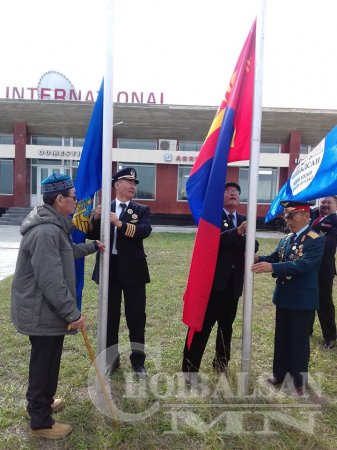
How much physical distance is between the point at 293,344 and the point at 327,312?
1.36 m

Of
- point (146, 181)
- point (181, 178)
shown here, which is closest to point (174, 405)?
point (181, 178)

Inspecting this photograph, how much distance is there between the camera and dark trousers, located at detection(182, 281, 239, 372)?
3281mm

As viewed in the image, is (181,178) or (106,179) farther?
(181,178)

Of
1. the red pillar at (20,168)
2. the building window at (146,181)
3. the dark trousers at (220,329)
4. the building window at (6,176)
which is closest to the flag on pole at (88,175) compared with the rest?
the dark trousers at (220,329)

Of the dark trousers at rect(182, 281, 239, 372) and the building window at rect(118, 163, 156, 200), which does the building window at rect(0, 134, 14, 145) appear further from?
the dark trousers at rect(182, 281, 239, 372)

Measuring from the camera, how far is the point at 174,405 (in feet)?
9.85

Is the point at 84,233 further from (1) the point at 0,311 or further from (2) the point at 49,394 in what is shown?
(1) the point at 0,311

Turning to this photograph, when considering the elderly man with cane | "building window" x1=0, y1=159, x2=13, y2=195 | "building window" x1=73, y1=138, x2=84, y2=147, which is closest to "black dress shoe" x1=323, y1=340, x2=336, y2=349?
the elderly man with cane

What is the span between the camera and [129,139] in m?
21.7

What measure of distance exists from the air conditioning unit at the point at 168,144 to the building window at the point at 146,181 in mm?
1257

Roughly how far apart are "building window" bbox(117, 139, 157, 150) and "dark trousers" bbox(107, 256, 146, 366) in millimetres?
18968

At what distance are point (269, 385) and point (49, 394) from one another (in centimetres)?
192

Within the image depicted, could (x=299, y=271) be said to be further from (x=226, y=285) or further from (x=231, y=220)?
(x=231, y=220)

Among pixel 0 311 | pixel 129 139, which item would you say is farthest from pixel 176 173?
pixel 0 311
